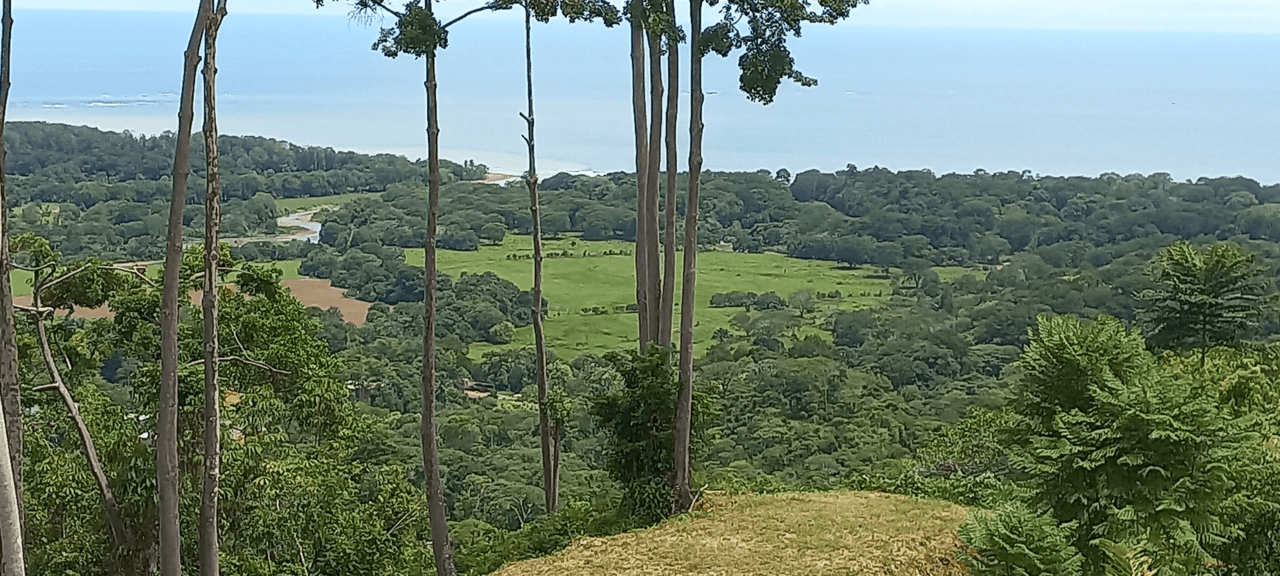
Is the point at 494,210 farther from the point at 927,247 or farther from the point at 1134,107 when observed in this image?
the point at 1134,107

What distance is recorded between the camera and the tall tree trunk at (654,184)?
927 cm

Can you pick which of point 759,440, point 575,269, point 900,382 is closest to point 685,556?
point 759,440

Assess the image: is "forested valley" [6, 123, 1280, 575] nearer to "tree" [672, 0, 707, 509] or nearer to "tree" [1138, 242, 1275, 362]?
"tree" [1138, 242, 1275, 362]

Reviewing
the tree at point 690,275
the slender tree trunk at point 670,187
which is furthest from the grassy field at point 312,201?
the tree at point 690,275

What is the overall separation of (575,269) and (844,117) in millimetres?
26579

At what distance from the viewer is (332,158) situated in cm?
4766

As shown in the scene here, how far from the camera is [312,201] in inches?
1772

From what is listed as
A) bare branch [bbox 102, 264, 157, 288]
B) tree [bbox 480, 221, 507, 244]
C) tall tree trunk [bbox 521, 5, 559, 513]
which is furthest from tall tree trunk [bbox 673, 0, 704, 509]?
tree [bbox 480, 221, 507, 244]

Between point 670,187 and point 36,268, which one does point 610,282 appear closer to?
point 670,187

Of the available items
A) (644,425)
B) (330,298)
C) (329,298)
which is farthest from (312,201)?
(644,425)

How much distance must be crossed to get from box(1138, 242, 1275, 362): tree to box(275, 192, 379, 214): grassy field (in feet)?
101

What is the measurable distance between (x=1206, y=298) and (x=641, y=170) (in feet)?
23.8

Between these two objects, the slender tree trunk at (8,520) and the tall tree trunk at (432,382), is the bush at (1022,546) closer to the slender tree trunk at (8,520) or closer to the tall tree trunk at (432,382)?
the tall tree trunk at (432,382)

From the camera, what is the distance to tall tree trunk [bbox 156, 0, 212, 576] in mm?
6652
